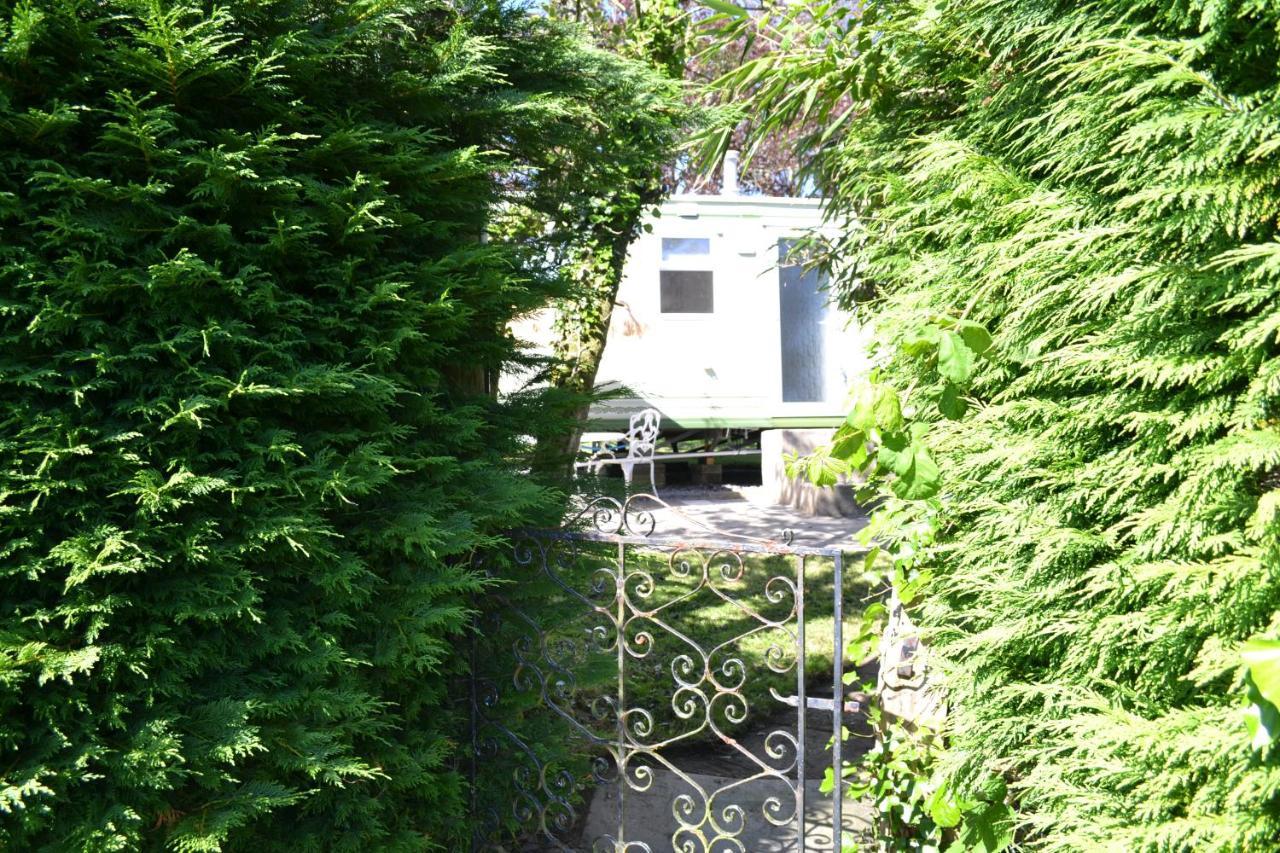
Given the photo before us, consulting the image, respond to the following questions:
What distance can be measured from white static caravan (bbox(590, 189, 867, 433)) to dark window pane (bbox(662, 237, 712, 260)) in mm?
14

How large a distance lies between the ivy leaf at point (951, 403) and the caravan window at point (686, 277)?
9889 millimetres

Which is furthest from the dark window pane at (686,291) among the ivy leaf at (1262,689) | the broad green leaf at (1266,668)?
the broad green leaf at (1266,668)

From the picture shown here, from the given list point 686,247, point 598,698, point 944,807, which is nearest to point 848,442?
point 944,807

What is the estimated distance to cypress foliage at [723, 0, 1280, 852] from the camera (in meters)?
1.62

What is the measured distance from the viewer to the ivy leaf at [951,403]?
83.7 inches

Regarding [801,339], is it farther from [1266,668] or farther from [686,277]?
[1266,668]

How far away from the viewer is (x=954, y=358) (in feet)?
6.52

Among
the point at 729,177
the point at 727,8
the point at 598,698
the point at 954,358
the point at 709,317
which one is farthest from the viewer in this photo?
the point at 729,177

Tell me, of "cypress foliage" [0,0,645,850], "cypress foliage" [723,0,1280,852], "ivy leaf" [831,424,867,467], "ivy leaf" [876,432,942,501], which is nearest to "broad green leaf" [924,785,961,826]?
"cypress foliage" [723,0,1280,852]

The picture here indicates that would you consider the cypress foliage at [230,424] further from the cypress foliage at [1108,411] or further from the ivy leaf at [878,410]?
the cypress foliage at [1108,411]

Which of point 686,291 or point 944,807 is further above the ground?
point 686,291

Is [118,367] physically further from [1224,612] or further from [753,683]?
[753,683]

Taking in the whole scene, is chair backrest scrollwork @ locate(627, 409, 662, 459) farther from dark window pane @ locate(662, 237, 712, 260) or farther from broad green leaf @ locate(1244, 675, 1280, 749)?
broad green leaf @ locate(1244, 675, 1280, 749)

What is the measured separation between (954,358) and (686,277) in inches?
402
